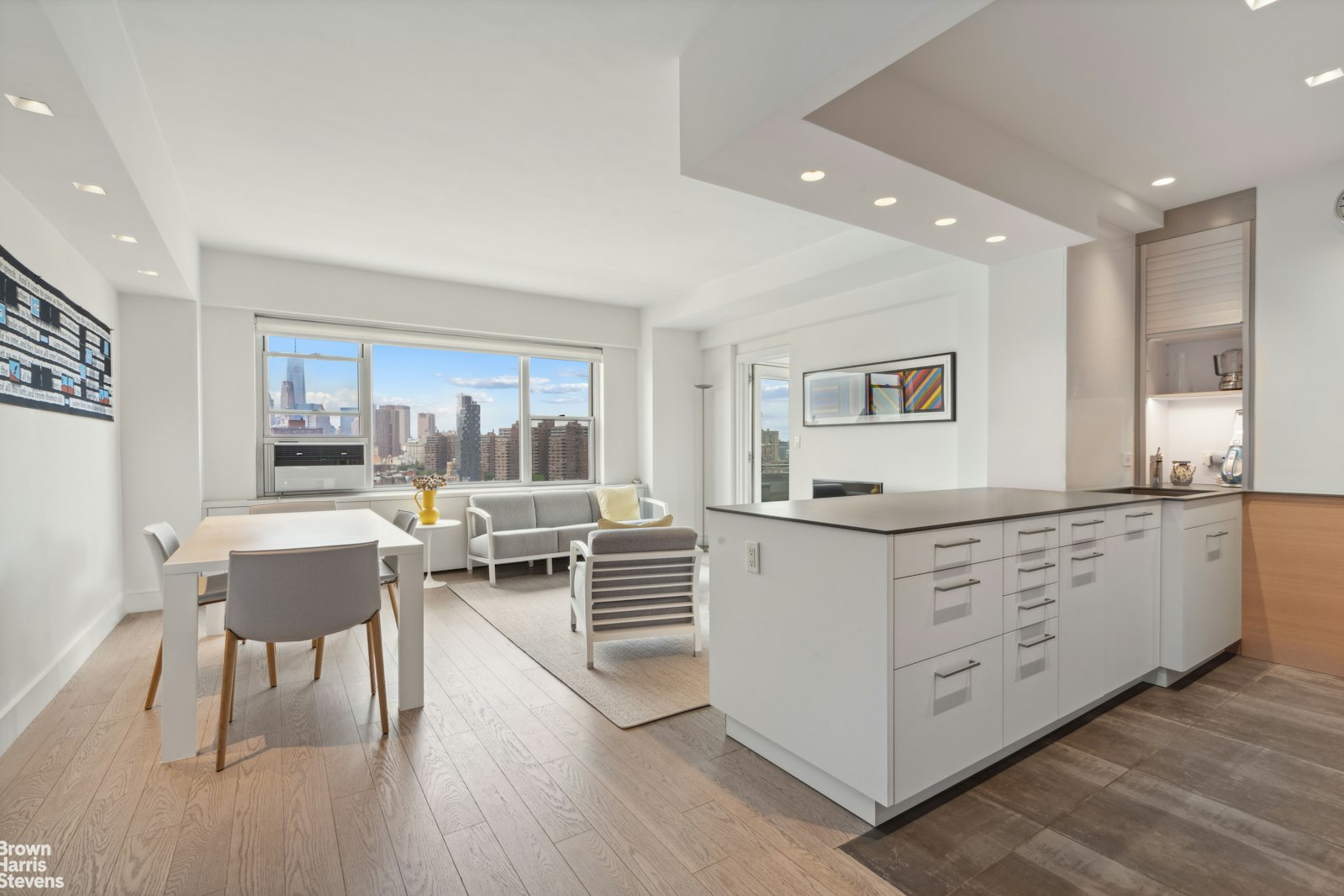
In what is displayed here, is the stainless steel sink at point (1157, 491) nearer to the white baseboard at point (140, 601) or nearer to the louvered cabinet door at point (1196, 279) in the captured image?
the louvered cabinet door at point (1196, 279)

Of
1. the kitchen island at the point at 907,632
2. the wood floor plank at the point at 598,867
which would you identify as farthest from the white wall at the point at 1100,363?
the wood floor plank at the point at 598,867

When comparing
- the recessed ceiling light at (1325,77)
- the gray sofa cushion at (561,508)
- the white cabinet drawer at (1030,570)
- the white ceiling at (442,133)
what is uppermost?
the white ceiling at (442,133)

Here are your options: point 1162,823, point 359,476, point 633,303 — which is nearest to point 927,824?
point 1162,823

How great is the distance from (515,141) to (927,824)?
337cm

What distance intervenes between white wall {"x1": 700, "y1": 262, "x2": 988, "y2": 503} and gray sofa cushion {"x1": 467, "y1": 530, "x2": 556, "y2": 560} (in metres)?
2.39

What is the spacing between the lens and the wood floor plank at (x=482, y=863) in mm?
1657

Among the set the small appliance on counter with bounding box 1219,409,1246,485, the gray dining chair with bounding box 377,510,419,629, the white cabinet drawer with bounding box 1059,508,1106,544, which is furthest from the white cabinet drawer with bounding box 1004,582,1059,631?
the gray dining chair with bounding box 377,510,419,629

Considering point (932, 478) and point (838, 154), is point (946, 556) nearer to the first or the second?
point (838, 154)

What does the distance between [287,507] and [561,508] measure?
7.84ft

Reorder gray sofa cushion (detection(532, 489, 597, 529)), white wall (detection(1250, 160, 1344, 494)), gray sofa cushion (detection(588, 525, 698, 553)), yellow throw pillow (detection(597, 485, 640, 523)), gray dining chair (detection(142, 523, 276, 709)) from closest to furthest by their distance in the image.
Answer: gray dining chair (detection(142, 523, 276, 709))
white wall (detection(1250, 160, 1344, 494))
gray sofa cushion (detection(588, 525, 698, 553))
gray sofa cushion (detection(532, 489, 597, 529))
yellow throw pillow (detection(597, 485, 640, 523))

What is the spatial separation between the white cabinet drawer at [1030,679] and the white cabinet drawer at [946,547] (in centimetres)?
36

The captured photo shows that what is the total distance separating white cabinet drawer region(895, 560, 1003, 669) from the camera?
1.90 m

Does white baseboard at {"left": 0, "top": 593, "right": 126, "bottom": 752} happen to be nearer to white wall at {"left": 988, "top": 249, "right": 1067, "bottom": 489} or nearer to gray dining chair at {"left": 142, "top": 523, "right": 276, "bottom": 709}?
gray dining chair at {"left": 142, "top": 523, "right": 276, "bottom": 709}

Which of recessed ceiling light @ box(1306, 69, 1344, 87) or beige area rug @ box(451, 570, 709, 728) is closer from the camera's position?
recessed ceiling light @ box(1306, 69, 1344, 87)
